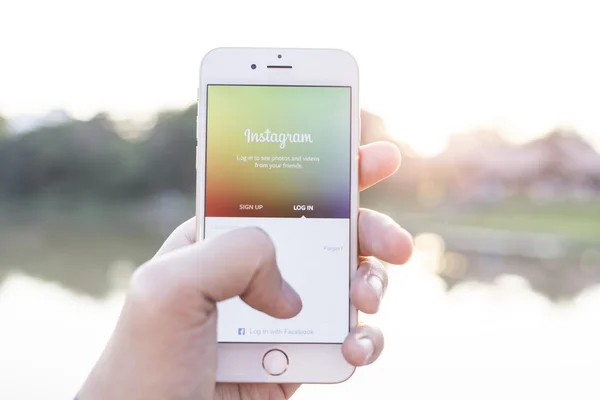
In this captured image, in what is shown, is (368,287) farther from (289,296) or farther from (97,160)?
(97,160)

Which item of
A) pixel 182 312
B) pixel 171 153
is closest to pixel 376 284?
pixel 182 312

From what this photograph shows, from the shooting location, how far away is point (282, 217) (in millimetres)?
1875

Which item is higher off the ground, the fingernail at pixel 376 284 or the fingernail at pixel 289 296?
the fingernail at pixel 289 296

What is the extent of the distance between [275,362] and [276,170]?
517 mm

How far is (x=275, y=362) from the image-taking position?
5.87 feet

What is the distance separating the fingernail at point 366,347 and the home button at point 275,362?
22cm

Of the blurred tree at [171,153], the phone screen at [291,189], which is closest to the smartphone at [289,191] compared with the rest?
the phone screen at [291,189]

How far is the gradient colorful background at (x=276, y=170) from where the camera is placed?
1869 mm

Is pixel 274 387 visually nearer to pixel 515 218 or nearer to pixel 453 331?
pixel 453 331

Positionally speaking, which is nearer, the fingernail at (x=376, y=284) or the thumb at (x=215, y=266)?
the thumb at (x=215, y=266)

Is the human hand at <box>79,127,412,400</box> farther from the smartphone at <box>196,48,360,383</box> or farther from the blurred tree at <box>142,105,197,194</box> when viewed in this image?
the blurred tree at <box>142,105,197,194</box>

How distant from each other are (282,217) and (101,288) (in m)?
5.09

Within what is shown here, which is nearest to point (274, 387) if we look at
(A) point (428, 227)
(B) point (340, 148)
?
(B) point (340, 148)

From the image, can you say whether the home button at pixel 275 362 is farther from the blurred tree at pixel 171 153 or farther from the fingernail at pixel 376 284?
the blurred tree at pixel 171 153
